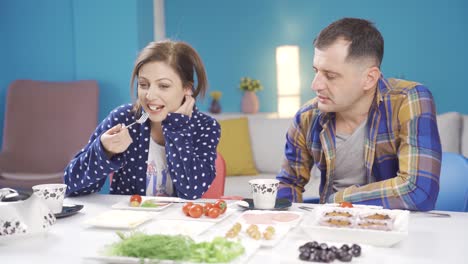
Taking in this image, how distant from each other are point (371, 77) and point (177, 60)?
65 centimetres

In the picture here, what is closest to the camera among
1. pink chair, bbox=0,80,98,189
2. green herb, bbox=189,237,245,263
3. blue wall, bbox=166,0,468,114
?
green herb, bbox=189,237,245,263

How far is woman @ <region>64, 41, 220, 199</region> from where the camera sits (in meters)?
1.86

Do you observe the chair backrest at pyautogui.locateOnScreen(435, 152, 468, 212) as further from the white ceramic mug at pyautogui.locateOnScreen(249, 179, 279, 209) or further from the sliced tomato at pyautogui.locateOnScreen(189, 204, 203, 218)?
the sliced tomato at pyautogui.locateOnScreen(189, 204, 203, 218)

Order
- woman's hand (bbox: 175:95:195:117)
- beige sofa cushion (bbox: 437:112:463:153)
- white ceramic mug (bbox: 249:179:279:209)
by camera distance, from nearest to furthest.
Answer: white ceramic mug (bbox: 249:179:279:209) → woman's hand (bbox: 175:95:195:117) → beige sofa cushion (bbox: 437:112:463:153)

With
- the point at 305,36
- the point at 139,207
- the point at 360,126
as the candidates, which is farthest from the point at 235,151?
the point at 139,207

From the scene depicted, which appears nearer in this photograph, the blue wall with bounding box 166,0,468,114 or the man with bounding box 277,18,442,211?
the man with bounding box 277,18,442,211

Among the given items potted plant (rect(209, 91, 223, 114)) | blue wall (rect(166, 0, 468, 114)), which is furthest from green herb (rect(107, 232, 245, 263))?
potted plant (rect(209, 91, 223, 114))

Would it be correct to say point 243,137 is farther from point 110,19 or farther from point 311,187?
point 110,19

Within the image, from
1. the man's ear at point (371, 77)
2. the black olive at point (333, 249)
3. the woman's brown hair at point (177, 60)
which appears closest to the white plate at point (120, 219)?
the black olive at point (333, 249)

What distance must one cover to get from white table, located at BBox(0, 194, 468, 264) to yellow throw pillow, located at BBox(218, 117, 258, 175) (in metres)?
2.53

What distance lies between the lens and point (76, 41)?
3957mm

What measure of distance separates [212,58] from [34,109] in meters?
1.89

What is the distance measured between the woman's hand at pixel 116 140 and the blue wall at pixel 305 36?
315cm

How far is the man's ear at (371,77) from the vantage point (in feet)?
6.13
